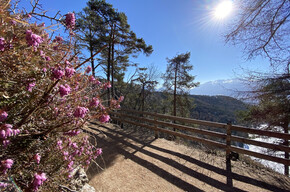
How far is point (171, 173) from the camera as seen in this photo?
3.61m

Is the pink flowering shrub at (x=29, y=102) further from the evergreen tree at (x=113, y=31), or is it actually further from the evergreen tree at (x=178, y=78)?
the evergreen tree at (x=178, y=78)

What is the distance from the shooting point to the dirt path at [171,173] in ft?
10.1

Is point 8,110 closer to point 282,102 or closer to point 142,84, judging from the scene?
point 282,102

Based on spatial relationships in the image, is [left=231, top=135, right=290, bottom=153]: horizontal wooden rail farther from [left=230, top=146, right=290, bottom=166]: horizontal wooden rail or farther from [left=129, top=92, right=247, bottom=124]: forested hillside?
[left=129, top=92, right=247, bottom=124]: forested hillside

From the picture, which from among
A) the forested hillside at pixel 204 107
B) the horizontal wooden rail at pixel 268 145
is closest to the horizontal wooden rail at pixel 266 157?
the horizontal wooden rail at pixel 268 145

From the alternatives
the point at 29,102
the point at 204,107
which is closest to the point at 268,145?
the point at 29,102

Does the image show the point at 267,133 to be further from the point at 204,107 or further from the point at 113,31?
the point at 204,107

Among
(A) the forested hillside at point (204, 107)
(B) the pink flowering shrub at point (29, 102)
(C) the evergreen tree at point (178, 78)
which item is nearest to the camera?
(B) the pink flowering shrub at point (29, 102)

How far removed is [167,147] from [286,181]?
10.8 ft

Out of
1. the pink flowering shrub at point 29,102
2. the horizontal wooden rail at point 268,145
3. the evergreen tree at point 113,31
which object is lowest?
the horizontal wooden rail at point 268,145

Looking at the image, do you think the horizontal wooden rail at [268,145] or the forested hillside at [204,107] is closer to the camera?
the horizontal wooden rail at [268,145]

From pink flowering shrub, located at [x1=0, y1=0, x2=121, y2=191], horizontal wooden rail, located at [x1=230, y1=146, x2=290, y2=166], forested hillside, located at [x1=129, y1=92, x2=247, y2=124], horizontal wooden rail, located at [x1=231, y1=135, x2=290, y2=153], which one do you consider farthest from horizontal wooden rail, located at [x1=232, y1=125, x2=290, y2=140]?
pink flowering shrub, located at [x1=0, y1=0, x2=121, y2=191]

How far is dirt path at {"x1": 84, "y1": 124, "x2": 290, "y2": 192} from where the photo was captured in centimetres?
308

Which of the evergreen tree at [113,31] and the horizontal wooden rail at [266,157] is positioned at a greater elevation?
the evergreen tree at [113,31]
